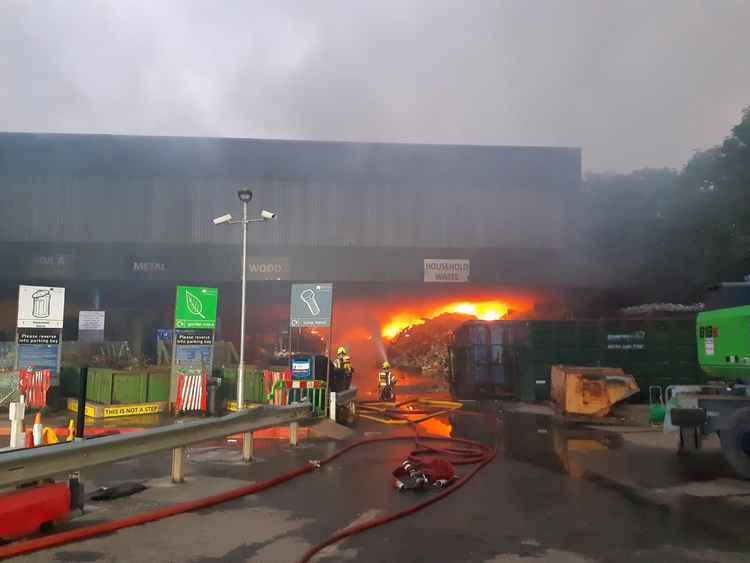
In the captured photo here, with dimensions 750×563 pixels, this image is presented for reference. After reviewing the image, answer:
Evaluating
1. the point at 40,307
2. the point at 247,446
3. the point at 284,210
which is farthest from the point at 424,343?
the point at 247,446

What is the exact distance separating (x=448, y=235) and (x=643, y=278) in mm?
6901

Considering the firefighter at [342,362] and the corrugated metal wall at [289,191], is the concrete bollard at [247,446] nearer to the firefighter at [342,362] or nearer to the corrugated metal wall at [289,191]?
the firefighter at [342,362]

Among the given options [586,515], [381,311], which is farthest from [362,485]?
[381,311]

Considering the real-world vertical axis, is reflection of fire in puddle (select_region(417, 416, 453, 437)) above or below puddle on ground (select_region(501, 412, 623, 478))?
above

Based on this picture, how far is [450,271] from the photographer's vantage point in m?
20.6

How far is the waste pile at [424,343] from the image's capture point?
76.2ft

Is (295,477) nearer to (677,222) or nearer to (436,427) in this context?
(436,427)

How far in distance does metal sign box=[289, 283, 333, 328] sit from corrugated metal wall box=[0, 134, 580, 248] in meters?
10.7

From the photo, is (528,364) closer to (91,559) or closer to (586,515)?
(586,515)

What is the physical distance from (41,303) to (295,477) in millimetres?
7325

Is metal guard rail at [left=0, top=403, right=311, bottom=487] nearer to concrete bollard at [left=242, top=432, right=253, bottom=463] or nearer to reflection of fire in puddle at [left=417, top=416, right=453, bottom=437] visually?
concrete bollard at [left=242, top=432, right=253, bottom=463]

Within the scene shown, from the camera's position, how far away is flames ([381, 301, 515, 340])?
24.1 metres

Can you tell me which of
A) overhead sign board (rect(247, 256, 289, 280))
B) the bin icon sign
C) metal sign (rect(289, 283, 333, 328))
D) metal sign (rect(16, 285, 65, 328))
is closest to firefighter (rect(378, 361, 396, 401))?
metal sign (rect(289, 283, 333, 328))

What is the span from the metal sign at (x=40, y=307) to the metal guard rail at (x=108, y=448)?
6064mm
